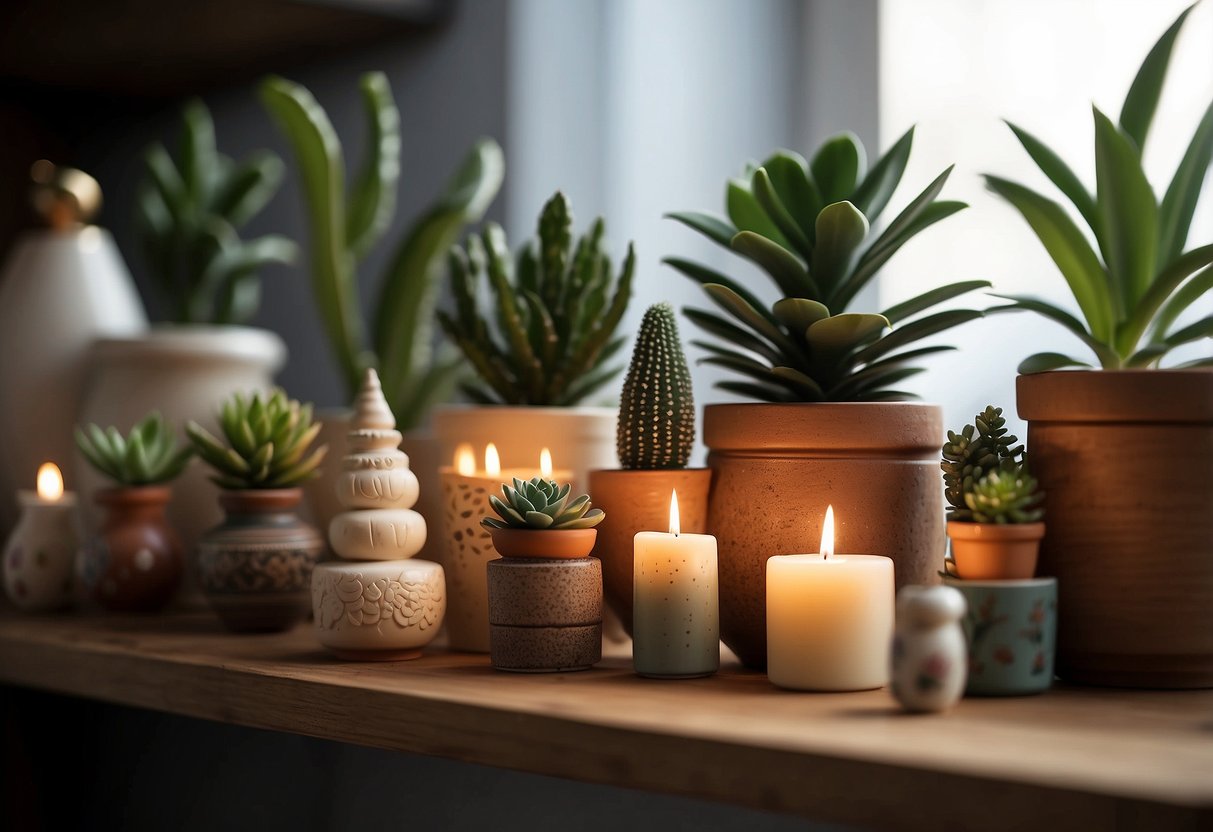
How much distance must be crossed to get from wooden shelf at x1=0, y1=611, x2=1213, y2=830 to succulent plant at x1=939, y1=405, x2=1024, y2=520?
11 centimetres

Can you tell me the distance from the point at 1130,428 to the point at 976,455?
0.08 m

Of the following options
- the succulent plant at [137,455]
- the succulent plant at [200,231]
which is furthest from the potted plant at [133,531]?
the succulent plant at [200,231]

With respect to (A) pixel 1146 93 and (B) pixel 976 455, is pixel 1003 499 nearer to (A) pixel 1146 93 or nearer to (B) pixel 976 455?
(B) pixel 976 455

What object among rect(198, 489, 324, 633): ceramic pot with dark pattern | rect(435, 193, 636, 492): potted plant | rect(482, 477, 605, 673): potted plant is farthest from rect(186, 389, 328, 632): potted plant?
rect(482, 477, 605, 673): potted plant

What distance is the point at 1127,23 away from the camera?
0.82 m

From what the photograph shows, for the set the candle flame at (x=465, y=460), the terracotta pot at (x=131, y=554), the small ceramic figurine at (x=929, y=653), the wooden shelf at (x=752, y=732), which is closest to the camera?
the wooden shelf at (x=752, y=732)

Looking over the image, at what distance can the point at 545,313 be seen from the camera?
2.60 ft

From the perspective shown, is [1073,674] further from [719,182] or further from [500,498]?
[719,182]

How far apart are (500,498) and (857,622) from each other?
0.21m

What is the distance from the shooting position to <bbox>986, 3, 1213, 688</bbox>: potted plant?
59 centimetres

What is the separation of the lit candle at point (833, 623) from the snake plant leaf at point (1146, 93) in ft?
0.87

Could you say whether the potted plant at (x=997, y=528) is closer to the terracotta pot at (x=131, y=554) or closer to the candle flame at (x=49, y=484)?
the terracotta pot at (x=131, y=554)

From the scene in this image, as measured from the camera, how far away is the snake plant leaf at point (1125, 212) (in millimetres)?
609

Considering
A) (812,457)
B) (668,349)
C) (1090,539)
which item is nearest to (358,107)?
(668,349)
